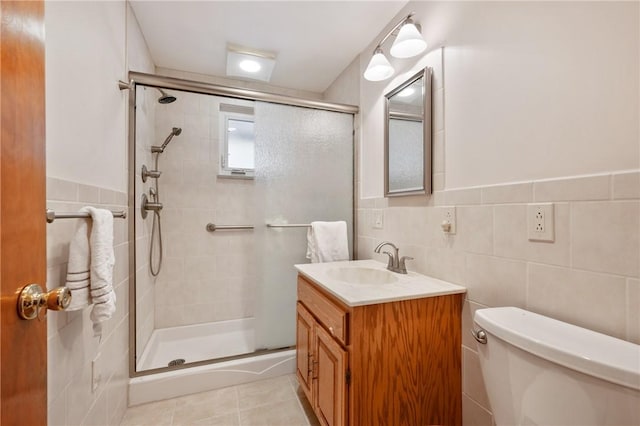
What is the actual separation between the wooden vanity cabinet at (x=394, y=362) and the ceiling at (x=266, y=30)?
5.31 ft

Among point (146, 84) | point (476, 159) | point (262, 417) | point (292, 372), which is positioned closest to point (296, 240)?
point (292, 372)

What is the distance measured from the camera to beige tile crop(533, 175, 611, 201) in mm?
752

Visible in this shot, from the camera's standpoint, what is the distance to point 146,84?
64.1 inches

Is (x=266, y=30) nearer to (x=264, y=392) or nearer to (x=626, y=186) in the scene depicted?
(x=626, y=186)

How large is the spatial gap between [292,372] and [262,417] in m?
0.40

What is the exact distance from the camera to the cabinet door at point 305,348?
143 centimetres

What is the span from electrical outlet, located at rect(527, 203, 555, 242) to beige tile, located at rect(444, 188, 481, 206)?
0.21 meters

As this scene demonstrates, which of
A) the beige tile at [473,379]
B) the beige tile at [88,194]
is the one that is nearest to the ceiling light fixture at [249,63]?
the beige tile at [88,194]

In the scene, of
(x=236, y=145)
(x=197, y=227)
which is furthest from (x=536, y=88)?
(x=197, y=227)

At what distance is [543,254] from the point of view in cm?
89

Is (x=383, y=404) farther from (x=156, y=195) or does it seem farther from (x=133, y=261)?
(x=156, y=195)

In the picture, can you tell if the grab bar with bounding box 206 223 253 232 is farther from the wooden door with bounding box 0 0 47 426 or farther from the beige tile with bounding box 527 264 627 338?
the beige tile with bounding box 527 264 627 338

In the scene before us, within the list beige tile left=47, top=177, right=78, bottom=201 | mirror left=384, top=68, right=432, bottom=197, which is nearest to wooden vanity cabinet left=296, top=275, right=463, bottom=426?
mirror left=384, top=68, right=432, bottom=197

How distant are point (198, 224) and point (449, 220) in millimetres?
2007
